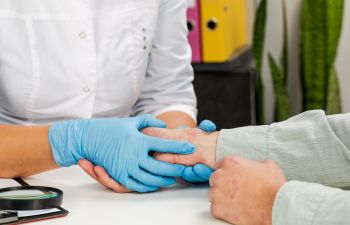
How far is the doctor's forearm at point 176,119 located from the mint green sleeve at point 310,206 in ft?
2.34

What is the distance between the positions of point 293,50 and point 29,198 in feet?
8.18

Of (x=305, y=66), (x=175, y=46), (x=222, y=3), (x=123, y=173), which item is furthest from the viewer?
(x=305, y=66)

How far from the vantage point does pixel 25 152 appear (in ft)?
4.16

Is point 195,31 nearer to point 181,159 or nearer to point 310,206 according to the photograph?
point 181,159

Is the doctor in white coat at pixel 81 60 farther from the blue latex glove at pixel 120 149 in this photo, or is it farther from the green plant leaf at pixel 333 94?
Result: the green plant leaf at pixel 333 94

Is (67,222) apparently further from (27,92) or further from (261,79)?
(261,79)

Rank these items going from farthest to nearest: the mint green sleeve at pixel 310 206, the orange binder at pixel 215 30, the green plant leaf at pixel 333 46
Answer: the green plant leaf at pixel 333 46
the orange binder at pixel 215 30
the mint green sleeve at pixel 310 206

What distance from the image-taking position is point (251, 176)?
103 cm

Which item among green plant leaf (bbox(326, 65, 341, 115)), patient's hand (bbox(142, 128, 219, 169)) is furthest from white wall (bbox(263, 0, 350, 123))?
patient's hand (bbox(142, 128, 219, 169))

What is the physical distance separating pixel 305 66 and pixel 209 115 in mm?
749

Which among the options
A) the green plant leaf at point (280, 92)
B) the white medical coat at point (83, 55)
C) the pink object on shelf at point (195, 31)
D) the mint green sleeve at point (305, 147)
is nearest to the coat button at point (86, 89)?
the white medical coat at point (83, 55)

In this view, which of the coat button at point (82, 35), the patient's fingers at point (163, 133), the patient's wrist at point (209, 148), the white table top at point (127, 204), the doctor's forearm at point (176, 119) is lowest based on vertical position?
the white table top at point (127, 204)

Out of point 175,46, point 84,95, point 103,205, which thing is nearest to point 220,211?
point 103,205

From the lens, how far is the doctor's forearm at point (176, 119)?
1649 mm
